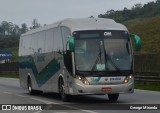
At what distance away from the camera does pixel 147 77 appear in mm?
36125

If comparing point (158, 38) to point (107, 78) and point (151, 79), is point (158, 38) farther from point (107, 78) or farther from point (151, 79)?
point (107, 78)

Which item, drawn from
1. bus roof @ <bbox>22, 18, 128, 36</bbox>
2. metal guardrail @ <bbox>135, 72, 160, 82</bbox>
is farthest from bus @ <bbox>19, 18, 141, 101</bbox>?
metal guardrail @ <bbox>135, 72, 160, 82</bbox>

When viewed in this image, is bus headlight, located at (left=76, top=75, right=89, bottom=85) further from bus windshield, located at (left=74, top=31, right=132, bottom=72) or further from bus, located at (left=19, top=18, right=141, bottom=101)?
bus windshield, located at (left=74, top=31, right=132, bottom=72)

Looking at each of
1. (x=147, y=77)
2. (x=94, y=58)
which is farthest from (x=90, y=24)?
(x=147, y=77)

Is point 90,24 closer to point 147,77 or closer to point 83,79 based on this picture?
point 83,79

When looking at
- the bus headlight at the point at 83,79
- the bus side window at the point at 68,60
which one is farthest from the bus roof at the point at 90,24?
the bus headlight at the point at 83,79

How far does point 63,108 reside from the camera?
742 inches

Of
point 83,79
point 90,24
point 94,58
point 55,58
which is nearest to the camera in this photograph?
point 83,79

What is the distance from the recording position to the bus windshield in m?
20.6

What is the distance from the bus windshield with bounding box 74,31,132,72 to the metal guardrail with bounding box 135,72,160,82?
13971 mm

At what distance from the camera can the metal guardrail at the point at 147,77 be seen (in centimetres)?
3521

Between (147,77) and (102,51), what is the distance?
15865 mm

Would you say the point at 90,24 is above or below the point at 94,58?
above

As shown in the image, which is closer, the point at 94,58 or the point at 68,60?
the point at 94,58
